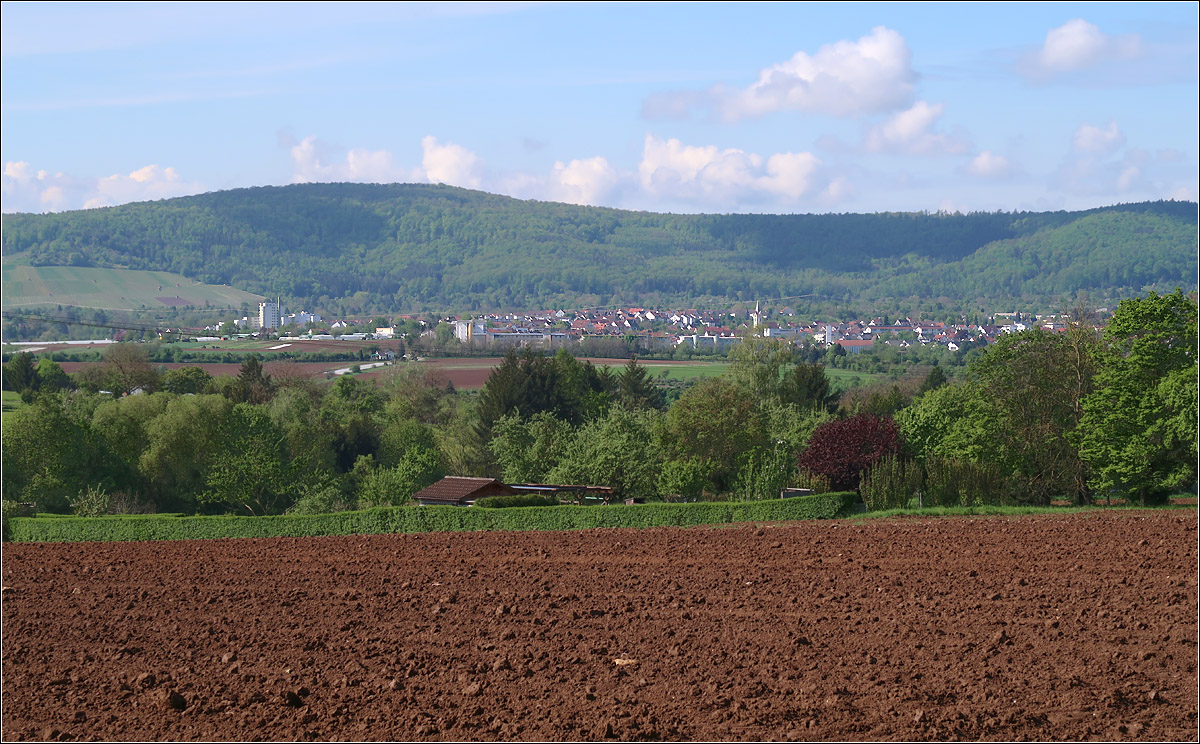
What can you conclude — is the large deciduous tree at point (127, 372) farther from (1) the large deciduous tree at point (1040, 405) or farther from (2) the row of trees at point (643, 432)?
(1) the large deciduous tree at point (1040, 405)

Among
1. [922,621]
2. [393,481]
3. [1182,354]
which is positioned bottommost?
[393,481]

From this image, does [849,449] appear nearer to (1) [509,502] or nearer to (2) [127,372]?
(1) [509,502]

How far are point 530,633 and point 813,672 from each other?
4.56 meters

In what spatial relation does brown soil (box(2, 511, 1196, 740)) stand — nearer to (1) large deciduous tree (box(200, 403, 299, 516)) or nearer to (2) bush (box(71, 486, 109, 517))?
(2) bush (box(71, 486, 109, 517))

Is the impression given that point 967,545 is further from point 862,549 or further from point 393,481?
point 393,481

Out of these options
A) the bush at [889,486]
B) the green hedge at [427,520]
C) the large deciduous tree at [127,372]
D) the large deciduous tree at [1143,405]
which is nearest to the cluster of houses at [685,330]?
the large deciduous tree at [127,372]

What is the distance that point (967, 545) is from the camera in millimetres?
24344

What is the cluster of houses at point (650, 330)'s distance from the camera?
103 meters

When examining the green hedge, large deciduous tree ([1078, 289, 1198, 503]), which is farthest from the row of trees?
the green hedge

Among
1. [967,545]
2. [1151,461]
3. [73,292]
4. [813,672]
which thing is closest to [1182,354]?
[1151,461]

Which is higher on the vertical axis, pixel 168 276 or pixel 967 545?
pixel 168 276

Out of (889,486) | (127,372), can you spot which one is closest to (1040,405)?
(889,486)

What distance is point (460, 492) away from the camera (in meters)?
40.1

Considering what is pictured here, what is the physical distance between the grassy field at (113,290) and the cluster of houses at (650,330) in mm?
9576
